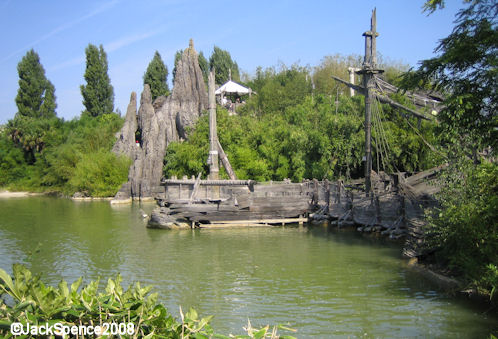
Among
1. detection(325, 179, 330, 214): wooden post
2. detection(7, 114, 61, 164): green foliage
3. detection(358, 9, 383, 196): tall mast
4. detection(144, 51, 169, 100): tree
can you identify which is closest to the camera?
detection(358, 9, 383, 196): tall mast

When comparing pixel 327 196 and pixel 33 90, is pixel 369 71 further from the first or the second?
pixel 33 90

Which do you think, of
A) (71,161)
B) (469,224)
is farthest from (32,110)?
(469,224)

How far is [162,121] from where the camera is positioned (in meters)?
40.7

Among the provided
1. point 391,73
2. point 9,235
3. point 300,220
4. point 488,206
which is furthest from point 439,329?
point 391,73

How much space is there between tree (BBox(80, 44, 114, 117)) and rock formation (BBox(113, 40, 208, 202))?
10922 mm

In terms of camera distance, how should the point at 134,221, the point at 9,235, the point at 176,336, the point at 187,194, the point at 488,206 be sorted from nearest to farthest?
the point at 176,336
the point at 488,206
the point at 9,235
the point at 134,221
the point at 187,194

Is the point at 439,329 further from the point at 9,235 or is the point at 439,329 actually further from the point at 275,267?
the point at 9,235

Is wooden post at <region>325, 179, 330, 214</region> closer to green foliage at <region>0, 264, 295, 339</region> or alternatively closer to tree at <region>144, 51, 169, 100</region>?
green foliage at <region>0, 264, 295, 339</region>

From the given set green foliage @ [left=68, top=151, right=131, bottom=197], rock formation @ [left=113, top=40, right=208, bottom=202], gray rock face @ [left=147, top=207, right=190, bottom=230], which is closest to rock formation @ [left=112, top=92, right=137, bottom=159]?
rock formation @ [left=113, top=40, right=208, bottom=202]

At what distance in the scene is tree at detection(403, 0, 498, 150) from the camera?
28.6 feet

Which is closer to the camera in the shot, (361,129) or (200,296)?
(200,296)

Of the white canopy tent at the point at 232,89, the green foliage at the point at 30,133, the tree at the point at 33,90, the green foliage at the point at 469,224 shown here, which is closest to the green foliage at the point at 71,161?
the green foliage at the point at 30,133

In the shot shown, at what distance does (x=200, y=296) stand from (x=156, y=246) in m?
6.66

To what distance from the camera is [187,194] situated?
25.9m
